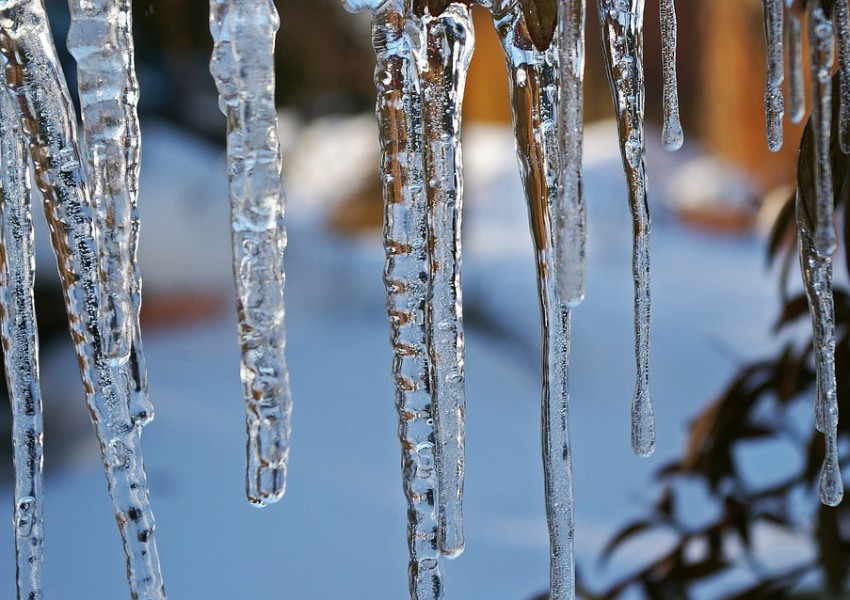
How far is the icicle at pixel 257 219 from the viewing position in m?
0.26

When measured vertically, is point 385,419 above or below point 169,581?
above

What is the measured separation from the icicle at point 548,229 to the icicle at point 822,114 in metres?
0.10

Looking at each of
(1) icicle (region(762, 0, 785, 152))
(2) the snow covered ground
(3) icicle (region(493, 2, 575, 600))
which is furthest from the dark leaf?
(2) the snow covered ground

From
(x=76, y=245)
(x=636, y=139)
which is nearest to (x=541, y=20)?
(x=636, y=139)

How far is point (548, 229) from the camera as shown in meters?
0.32

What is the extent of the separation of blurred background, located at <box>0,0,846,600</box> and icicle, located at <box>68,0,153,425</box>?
1916 mm

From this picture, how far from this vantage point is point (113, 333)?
0.30 m

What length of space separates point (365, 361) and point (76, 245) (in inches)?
93.8

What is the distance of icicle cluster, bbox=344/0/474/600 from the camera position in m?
0.30

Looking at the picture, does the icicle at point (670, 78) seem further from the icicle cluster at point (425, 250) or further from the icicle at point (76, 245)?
the icicle at point (76, 245)

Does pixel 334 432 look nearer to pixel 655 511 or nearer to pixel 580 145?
pixel 655 511

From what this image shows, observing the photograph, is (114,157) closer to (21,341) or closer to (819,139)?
(21,341)

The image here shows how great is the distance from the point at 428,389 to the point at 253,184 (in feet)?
0.33

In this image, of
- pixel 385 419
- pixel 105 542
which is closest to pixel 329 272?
pixel 385 419
